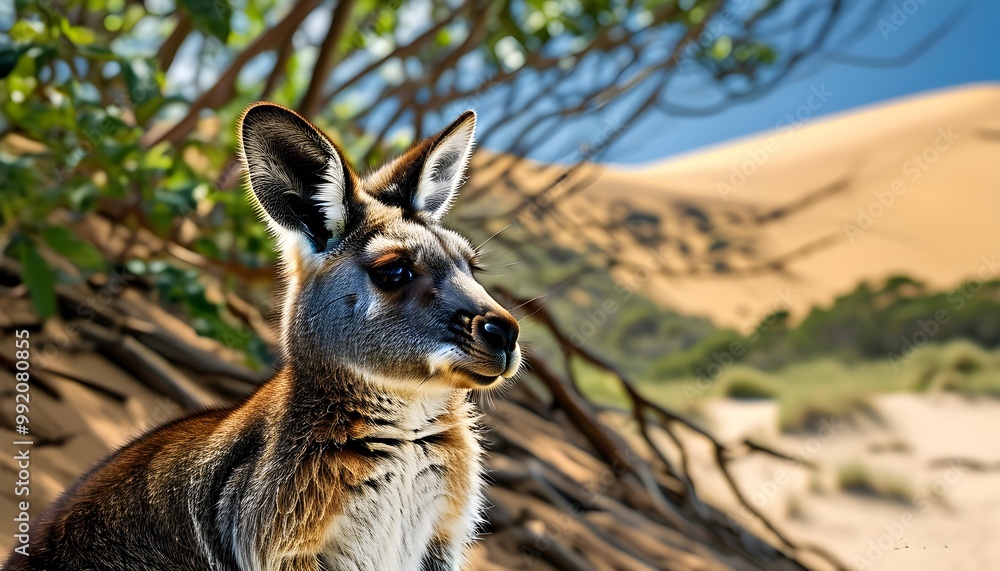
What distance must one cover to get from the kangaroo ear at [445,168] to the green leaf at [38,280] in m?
1.69

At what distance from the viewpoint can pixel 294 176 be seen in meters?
2.15

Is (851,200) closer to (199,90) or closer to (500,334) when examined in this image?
(199,90)

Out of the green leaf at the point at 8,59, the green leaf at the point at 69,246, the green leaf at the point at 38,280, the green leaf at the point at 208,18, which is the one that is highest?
the green leaf at the point at 208,18

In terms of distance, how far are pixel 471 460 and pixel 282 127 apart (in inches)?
37.1

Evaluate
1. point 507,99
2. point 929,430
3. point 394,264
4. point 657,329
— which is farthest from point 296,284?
point 657,329

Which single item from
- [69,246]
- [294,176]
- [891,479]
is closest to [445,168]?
[294,176]

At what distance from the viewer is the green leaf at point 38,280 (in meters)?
3.28

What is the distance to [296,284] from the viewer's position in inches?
89.9

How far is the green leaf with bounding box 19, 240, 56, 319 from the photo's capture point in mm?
3277

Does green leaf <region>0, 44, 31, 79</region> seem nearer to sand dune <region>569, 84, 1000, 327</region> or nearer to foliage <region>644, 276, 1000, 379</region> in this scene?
foliage <region>644, 276, 1000, 379</region>

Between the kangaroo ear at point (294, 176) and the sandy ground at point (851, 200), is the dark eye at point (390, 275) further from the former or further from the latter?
the sandy ground at point (851, 200)

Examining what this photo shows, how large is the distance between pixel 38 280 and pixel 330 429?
1.80m

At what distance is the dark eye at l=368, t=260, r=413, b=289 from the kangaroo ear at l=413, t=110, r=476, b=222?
295 millimetres

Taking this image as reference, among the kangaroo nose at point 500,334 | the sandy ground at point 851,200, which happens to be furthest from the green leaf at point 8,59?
the sandy ground at point 851,200
